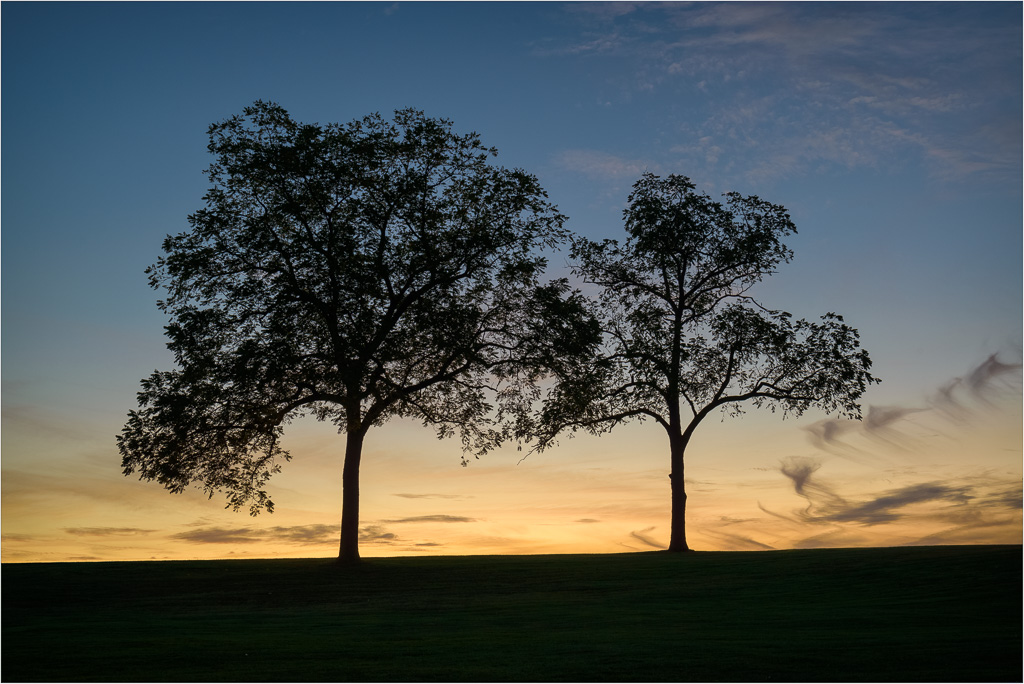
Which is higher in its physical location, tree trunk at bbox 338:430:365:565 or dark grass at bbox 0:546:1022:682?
tree trunk at bbox 338:430:365:565

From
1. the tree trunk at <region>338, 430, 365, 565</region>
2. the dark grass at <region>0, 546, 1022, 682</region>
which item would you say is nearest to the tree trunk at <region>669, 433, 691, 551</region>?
the dark grass at <region>0, 546, 1022, 682</region>

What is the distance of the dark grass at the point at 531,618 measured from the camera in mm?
13633

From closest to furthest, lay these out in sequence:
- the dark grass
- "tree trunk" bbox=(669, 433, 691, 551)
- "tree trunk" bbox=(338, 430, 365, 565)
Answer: the dark grass
"tree trunk" bbox=(338, 430, 365, 565)
"tree trunk" bbox=(669, 433, 691, 551)

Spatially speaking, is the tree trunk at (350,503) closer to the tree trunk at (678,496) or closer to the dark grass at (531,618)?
the dark grass at (531,618)

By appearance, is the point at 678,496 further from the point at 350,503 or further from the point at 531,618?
the point at 531,618

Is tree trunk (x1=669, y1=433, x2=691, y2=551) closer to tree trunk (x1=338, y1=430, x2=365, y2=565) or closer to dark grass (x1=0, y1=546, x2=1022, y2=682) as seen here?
dark grass (x1=0, y1=546, x2=1022, y2=682)

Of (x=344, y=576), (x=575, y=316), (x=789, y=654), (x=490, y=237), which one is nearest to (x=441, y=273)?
(x=490, y=237)

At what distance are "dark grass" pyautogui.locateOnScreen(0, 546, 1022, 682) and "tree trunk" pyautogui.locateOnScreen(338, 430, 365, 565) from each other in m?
0.78

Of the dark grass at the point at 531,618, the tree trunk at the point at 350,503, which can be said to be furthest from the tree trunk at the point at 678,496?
the tree trunk at the point at 350,503

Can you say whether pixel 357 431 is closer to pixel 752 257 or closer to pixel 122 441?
pixel 122 441

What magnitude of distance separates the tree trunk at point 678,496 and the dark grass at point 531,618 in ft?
6.35

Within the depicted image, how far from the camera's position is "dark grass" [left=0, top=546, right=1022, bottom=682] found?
44.7 feet

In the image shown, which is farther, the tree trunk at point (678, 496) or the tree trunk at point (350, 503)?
the tree trunk at point (678, 496)

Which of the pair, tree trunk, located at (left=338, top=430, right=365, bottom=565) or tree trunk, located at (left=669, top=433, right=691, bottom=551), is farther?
tree trunk, located at (left=669, top=433, right=691, bottom=551)
